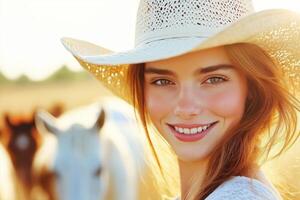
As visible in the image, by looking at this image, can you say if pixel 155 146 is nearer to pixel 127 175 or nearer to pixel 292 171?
pixel 292 171

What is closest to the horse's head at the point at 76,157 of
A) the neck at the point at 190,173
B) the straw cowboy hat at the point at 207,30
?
the neck at the point at 190,173

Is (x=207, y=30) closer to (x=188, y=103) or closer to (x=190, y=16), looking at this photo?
(x=190, y=16)

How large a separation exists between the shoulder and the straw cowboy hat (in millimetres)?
279

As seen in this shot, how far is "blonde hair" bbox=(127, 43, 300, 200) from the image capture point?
1529 mm

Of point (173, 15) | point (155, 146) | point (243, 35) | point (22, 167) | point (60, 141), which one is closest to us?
point (243, 35)

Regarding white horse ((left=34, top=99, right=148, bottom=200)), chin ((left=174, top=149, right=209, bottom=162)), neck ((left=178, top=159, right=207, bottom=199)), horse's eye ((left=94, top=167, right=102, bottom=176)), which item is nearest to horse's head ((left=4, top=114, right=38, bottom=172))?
white horse ((left=34, top=99, right=148, bottom=200))

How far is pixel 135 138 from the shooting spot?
600 centimetres

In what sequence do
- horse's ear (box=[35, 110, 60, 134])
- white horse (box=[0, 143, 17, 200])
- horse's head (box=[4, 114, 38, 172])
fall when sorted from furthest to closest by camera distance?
horse's head (box=[4, 114, 38, 172]) < white horse (box=[0, 143, 17, 200]) < horse's ear (box=[35, 110, 60, 134])

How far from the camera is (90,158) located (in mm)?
4832

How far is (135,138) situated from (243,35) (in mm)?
4538

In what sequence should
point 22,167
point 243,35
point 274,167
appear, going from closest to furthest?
point 243,35 → point 274,167 → point 22,167

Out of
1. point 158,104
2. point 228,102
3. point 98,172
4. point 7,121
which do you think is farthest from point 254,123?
point 7,121

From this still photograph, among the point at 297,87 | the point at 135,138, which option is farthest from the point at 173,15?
the point at 135,138

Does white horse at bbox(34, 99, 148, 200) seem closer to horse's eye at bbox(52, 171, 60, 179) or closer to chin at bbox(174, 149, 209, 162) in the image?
horse's eye at bbox(52, 171, 60, 179)
